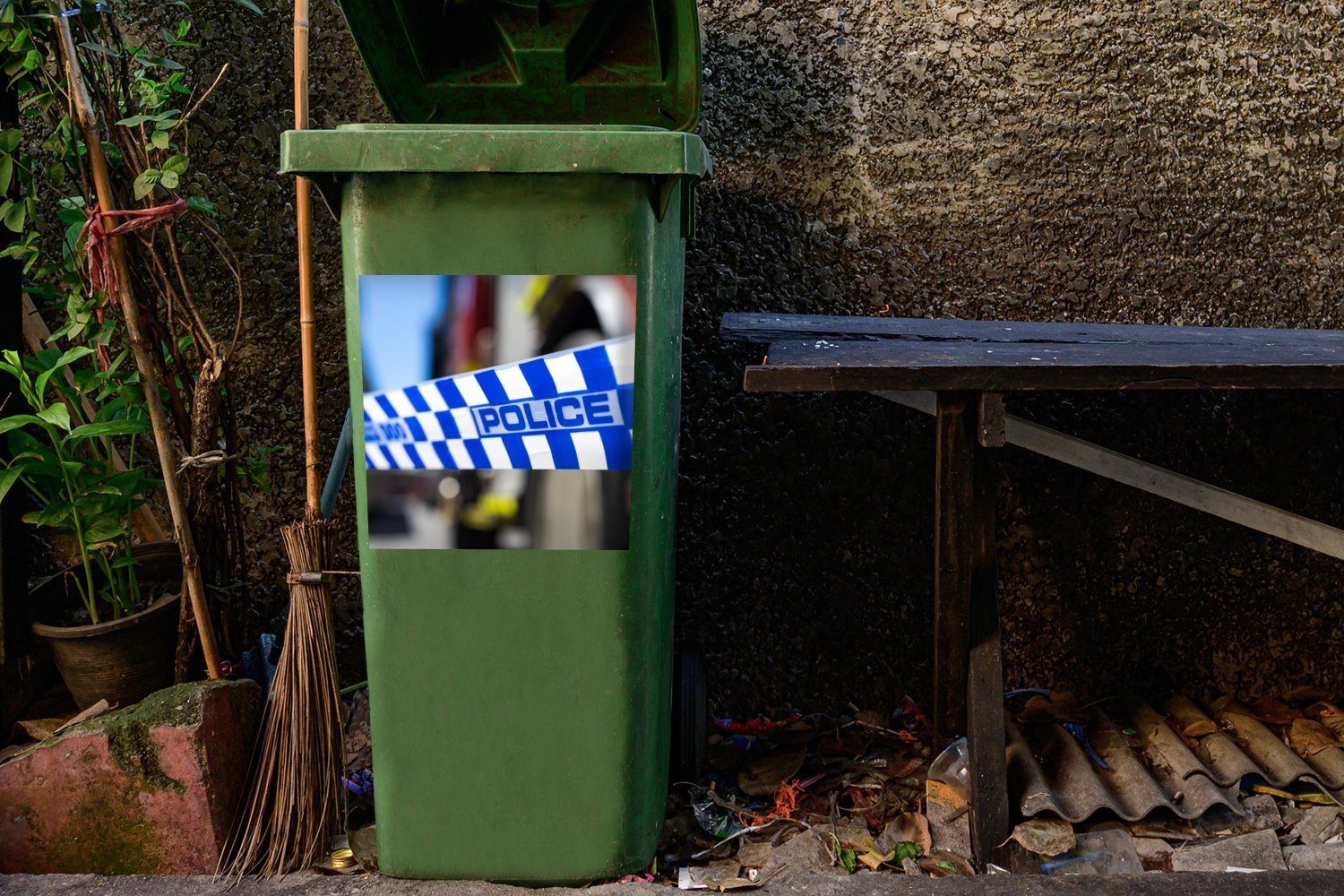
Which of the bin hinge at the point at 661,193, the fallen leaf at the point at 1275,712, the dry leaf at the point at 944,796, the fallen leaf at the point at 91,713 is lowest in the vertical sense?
the dry leaf at the point at 944,796

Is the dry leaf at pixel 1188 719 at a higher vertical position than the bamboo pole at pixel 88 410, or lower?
lower

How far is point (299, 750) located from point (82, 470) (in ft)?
2.81

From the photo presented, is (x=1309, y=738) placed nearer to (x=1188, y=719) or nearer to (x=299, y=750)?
(x=1188, y=719)

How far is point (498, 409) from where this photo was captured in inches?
67.9

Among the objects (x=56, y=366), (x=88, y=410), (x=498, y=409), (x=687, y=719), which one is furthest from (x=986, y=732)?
(x=88, y=410)

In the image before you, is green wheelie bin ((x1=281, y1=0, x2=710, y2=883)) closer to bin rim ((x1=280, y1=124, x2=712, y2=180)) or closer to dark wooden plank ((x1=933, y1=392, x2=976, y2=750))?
bin rim ((x1=280, y1=124, x2=712, y2=180))

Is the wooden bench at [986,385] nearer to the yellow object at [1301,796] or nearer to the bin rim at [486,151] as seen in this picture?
the bin rim at [486,151]

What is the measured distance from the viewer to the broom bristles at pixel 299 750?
1.97 m

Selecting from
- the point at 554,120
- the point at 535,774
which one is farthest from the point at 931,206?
the point at 535,774

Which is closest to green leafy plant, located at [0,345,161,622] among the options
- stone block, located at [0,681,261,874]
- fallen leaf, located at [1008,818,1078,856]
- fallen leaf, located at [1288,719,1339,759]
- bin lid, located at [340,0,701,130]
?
stone block, located at [0,681,261,874]

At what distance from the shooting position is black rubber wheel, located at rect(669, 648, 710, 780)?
2.26 m

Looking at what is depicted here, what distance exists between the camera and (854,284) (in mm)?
2629

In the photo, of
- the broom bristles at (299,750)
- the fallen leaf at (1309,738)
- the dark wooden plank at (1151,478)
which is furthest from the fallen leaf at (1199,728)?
the broom bristles at (299,750)

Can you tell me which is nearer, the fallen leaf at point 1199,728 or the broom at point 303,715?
the broom at point 303,715
